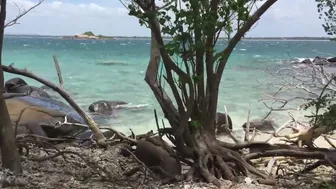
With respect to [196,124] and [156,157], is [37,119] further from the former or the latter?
[196,124]

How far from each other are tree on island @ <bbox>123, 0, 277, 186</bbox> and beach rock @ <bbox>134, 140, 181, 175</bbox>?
0.15 meters

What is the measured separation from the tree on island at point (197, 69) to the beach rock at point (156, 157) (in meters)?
0.15

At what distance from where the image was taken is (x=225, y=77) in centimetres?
Result: 2733

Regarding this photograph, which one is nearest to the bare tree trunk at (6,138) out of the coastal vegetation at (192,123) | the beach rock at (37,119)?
the coastal vegetation at (192,123)

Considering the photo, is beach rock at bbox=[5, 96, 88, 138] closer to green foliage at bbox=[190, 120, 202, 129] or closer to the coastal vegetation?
the coastal vegetation

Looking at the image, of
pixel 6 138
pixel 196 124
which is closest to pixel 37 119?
pixel 6 138

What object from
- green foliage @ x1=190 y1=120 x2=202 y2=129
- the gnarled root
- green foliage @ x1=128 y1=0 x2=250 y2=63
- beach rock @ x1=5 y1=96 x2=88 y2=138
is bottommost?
beach rock @ x1=5 y1=96 x2=88 y2=138

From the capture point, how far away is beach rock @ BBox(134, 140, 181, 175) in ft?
18.4

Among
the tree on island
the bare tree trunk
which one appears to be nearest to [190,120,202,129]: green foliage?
the tree on island

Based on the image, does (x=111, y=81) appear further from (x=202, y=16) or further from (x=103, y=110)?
(x=202, y=16)

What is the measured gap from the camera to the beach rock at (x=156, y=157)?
5617 millimetres

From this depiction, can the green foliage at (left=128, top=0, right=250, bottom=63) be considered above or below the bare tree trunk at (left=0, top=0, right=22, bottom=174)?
above

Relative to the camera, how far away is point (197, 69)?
213 inches

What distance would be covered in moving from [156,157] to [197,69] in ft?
3.98
